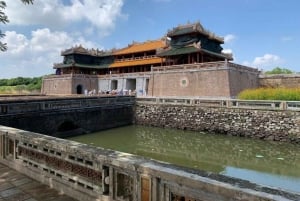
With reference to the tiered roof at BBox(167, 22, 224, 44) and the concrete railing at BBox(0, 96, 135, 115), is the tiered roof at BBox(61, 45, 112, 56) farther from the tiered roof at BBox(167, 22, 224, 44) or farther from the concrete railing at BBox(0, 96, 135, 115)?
the concrete railing at BBox(0, 96, 135, 115)

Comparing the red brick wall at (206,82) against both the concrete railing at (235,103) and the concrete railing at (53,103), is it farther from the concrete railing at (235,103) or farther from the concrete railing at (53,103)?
the concrete railing at (53,103)

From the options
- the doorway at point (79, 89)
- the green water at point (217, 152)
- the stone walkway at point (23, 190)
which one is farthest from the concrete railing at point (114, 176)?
Result: the doorway at point (79, 89)

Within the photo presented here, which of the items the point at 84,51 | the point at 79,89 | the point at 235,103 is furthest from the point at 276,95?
the point at 84,51

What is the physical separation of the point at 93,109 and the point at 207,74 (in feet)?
38.3

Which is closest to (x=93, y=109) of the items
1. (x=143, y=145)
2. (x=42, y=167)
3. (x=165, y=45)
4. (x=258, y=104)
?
(x=143, y=145)

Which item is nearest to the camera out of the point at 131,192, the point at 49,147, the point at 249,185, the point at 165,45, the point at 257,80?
the point at 249,185

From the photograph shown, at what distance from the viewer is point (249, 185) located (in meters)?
2.39

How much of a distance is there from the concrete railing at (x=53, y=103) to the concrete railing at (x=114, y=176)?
9860 millimetres

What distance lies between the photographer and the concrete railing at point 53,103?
14219 mm

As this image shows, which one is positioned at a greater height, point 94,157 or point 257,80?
point 257,80

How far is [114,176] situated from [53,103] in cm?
1449

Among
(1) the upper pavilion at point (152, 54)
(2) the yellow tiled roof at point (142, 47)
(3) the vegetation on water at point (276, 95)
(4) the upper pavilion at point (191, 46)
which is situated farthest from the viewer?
(2) the yellow tiled roof at point (142, 47)

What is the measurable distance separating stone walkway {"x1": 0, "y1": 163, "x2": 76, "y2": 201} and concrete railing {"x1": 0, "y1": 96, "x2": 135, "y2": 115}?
1042 centimetres

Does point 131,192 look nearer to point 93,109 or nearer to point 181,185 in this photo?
point 181,185
